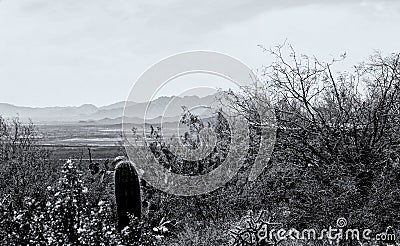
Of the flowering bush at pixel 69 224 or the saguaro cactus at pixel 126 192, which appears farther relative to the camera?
the saguaro cactus at pixel 126 192

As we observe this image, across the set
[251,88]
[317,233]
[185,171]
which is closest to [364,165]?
[317,233]

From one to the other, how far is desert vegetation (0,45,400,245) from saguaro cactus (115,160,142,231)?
0.02m

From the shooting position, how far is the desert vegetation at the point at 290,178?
31.9 feet

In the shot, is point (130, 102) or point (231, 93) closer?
point (130, 102)

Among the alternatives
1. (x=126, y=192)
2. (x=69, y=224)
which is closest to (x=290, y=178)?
(x=126, y=192)

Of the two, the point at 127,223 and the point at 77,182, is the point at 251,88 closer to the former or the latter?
the point at 127,223

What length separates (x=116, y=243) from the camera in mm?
7961

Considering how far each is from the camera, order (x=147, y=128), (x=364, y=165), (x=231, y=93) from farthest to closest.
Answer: (x=147, y=128) → (x=231, y=93) → (x=364, y=165)

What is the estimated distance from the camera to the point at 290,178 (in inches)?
513

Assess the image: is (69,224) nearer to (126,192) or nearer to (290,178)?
(126,192)

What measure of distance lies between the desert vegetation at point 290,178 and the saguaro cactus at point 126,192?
17 mm

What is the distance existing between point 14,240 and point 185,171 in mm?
5811

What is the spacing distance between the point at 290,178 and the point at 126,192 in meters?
4.54

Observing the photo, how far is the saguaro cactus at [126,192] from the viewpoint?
9.86m
